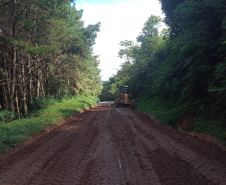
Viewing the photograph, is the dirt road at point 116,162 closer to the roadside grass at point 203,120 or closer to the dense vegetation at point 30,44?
the roadside grass at point 203,120

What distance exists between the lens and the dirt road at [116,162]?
409 centimetres

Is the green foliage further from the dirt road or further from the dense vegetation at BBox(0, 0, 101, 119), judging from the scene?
the dirt road

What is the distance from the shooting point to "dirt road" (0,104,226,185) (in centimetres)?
409

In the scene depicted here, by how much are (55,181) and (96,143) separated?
2.97 metres

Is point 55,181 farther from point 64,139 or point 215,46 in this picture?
point 215,46

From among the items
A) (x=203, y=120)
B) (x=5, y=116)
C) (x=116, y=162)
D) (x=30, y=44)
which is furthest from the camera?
(x=5, y=116)

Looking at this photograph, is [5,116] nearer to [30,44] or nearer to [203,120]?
[30,44]

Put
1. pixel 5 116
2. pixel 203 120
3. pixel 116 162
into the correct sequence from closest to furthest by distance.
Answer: pixel 116 162 → pixel 203 120 → pixel 5 116

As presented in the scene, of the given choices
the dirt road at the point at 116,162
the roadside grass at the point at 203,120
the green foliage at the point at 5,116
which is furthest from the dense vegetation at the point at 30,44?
the roadside grass at the point at 203,120

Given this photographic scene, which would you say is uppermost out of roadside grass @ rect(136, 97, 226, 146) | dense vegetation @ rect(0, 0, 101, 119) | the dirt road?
dense vegetation @ rect(0, 0, 101, 119)

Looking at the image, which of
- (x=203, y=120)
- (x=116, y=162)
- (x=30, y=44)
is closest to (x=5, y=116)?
(x=30, y=44)

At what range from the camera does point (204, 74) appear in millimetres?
10227

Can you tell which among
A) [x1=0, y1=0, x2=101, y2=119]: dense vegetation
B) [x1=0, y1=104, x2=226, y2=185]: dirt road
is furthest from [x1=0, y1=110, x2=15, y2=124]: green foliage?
[x1=0, y1=104, x2=226, y2=185]: dirt road

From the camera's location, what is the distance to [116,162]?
16.4ft
